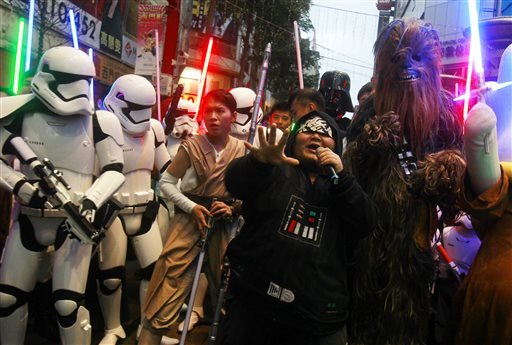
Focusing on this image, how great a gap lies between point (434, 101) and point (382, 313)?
3.50ft

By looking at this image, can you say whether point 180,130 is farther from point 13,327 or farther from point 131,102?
point 13,327

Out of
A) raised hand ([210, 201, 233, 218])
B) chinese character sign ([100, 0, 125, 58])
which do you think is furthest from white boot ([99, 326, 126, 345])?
chinese character sign ([100, 0, 125, 58])

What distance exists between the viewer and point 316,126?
212cm

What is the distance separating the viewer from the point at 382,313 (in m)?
2.15

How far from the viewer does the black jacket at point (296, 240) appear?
1.96m

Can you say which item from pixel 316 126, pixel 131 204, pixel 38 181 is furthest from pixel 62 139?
pixel 316 126

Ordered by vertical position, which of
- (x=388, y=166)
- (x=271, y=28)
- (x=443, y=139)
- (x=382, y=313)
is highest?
(x=271, y=28)

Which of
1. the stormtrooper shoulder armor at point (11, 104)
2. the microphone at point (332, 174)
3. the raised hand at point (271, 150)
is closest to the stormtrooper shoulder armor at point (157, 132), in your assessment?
the stormtrooper shoulder armor at point (11, 104)

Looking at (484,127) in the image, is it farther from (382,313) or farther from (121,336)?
(121,336)

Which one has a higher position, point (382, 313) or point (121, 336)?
point (382, 313)

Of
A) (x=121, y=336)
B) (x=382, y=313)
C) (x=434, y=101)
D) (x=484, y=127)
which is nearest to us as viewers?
(x=484, y=127)

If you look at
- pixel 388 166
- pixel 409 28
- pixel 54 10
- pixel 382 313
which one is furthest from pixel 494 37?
pixel 54 10

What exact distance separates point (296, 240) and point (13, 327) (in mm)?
2101

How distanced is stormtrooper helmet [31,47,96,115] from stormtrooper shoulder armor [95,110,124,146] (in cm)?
20
